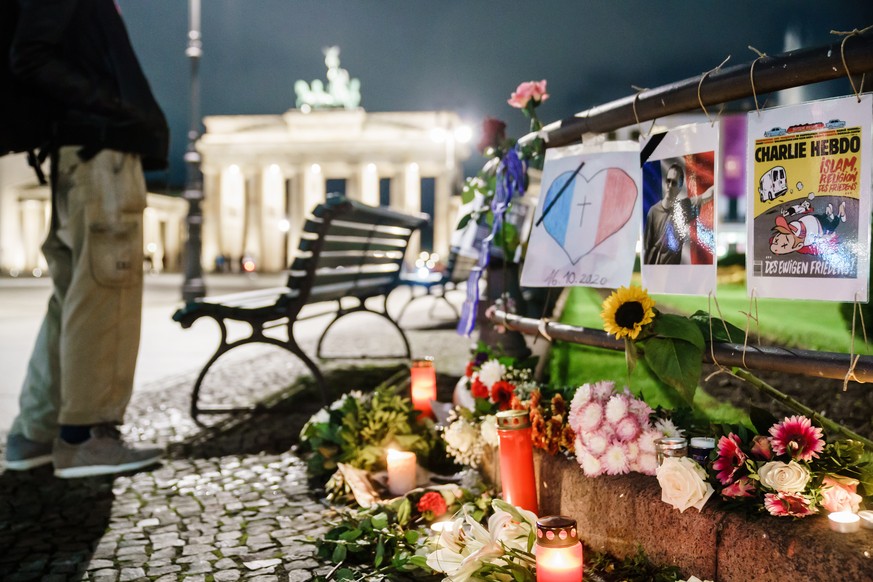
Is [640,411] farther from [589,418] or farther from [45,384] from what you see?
[45,384]

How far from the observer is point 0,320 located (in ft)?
36.2

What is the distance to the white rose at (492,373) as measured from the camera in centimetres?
303

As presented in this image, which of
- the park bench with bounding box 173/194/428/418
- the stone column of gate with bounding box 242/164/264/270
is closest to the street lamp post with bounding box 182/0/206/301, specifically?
the park bench with bounding box 173/194/428/418

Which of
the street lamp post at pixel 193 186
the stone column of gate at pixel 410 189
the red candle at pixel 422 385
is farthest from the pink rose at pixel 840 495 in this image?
the stone column of gate at pixel 410 189

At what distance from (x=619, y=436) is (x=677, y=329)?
1.25 ft

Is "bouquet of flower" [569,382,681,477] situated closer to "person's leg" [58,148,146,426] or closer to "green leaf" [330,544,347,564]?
"green leaf" [330,544,347,564]

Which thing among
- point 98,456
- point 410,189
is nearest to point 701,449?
point 98,456

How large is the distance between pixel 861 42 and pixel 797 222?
1.33 feet

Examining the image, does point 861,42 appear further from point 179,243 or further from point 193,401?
point 179,243

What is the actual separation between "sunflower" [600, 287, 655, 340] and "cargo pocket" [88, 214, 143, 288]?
2.33m

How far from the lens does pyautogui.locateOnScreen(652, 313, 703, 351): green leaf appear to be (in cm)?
201

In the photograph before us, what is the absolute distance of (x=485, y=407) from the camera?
304 centimetres

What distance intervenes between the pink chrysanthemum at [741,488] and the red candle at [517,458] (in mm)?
670

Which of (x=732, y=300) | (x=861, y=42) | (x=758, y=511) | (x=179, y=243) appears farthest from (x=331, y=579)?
(x=179, y=243)
